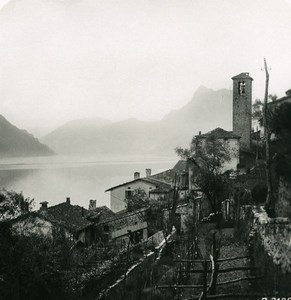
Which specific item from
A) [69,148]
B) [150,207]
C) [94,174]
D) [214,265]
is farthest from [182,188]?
[94,174]

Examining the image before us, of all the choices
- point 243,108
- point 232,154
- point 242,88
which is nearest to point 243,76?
point 242,88

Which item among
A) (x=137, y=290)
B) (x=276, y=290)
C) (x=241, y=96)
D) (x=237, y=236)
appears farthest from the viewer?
(x=241, y=96)

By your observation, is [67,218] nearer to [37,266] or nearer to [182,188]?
[182,188]

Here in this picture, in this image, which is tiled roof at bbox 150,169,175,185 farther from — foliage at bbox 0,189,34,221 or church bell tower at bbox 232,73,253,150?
foliage at bbox 0,189,34,221

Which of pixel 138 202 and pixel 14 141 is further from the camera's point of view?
pixel 14 141

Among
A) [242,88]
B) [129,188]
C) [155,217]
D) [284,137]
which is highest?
[242,88]

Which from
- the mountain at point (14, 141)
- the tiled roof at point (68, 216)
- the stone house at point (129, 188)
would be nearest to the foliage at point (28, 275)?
the tiled roof at point (68, 216)

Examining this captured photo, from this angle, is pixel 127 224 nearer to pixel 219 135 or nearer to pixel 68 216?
pixel 68 216
